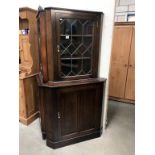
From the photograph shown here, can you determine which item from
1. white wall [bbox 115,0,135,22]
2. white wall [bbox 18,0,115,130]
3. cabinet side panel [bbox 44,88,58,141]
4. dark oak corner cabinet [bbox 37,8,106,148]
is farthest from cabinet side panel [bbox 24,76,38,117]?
white wall [bbox 115,0,135,22]

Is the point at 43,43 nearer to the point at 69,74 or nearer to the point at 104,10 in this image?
the point at 69,74

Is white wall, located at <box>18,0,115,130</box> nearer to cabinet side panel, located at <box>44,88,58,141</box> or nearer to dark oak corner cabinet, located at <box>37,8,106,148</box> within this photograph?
dark oak corner cabinet, located at <box>37,8,106,148</box>

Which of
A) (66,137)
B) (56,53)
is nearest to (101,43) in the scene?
(56,53)

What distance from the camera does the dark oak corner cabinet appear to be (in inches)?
77.9

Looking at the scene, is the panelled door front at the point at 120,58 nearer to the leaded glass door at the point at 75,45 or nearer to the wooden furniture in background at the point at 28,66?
the leaded glass door at the point at 75,45

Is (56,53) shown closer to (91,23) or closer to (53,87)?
(53,87)

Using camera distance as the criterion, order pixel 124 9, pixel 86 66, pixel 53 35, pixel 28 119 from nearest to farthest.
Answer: pixel 53 35
pixel 86 66
pixel 28 119
pixel 124 9

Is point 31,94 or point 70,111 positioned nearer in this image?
point 70,111

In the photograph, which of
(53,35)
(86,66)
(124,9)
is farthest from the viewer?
(124,9)

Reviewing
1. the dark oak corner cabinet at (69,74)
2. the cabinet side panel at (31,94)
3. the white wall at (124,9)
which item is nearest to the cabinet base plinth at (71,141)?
the dark oak corner cabinet at (69,74)

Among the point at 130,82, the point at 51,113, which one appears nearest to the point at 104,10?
the point at 51,113

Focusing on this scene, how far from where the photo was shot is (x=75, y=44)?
2.11 m

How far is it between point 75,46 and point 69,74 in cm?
37
